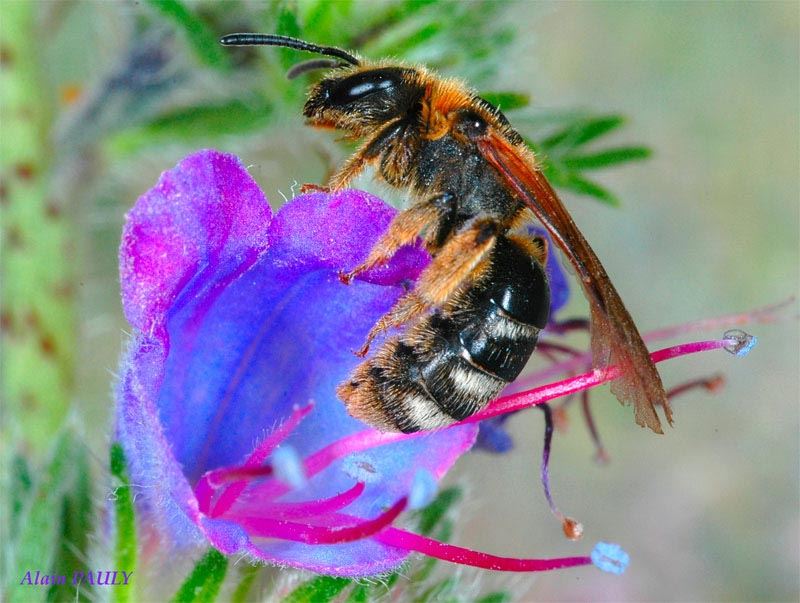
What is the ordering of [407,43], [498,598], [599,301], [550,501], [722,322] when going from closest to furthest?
[599,301]
[550,501]
[498,598]
[722,322]
[407,43]

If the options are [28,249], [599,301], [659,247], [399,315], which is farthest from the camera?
[659,247]

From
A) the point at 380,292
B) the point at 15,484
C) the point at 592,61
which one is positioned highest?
the point at 592,61

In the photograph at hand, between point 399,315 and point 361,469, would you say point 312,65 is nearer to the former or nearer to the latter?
point 399,315

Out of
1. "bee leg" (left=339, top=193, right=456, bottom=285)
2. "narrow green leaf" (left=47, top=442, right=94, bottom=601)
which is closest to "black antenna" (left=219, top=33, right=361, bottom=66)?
"bee leg" (left=339, top=193, right=456, bottom=285)

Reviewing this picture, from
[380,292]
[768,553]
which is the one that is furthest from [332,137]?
[768,553]

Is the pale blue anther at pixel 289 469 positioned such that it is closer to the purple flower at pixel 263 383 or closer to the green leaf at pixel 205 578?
the purple flower at pixel 263 383

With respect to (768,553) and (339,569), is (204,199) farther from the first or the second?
(768,553)

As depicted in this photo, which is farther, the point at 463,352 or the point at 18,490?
the point at 18,490

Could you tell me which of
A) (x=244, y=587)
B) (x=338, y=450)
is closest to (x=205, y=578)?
(x=244, y=587)
